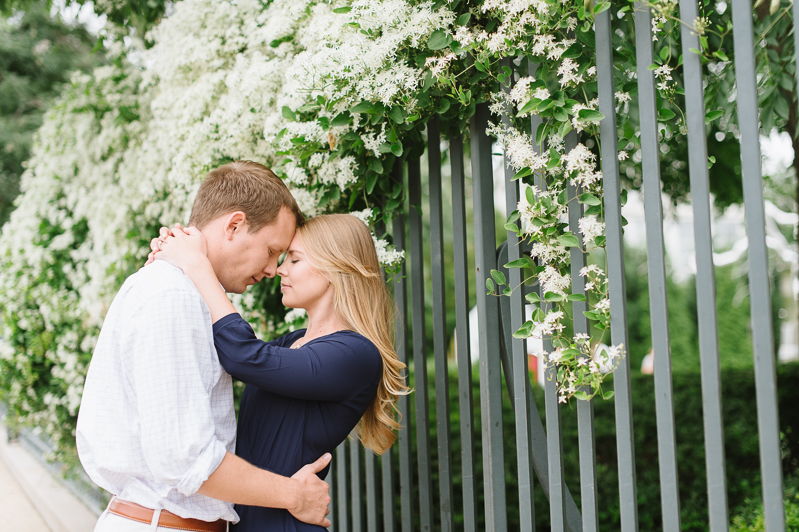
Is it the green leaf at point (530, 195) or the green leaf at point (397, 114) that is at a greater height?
the green leaf at point (397, 114)

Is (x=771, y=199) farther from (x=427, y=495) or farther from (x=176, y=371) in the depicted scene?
(x=176, y=371)

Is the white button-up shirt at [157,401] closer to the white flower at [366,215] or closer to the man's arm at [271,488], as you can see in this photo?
the man's arm at [271,488]

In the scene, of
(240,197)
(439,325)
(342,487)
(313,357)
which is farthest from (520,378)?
(342,487)

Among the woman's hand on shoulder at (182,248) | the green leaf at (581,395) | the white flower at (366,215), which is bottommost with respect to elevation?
the green leaf at (581,395)

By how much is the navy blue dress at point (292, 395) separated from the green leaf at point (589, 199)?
0.77 meters

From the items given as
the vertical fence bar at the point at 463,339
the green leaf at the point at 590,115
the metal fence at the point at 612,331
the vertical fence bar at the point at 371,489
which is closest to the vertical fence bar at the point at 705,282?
the metal fence at the point at 612,331

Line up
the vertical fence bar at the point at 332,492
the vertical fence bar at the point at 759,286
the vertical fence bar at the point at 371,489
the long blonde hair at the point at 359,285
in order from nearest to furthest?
the vertical fence bar at the point at 759,286
the long blonde hair at the point at 359,285
the vertical fence bar at the point at 371,489
the vertical fence bar at the point at 332,492

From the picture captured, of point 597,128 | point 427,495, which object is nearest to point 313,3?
point 597,128

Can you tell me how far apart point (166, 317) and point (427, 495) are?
149 centimetres

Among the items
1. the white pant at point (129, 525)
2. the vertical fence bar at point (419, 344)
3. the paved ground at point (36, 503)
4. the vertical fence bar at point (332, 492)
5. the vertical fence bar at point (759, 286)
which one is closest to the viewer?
the vertical fence bar at point (759, 286)

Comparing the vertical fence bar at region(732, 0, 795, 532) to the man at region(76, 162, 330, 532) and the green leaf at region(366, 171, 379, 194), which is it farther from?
the green leaf at region(366, 171, 379, 194)

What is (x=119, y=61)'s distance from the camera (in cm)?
440

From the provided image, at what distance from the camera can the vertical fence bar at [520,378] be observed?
1906 mm

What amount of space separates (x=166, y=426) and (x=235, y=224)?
0.65 metres
